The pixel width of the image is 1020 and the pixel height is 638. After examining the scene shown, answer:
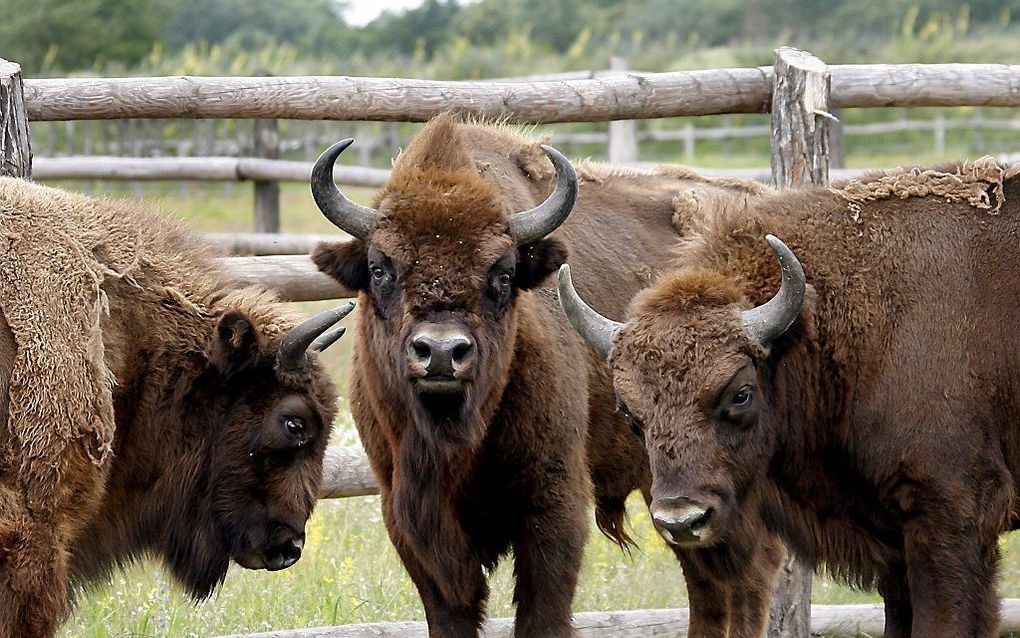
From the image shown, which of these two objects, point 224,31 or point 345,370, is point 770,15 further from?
point 345,370

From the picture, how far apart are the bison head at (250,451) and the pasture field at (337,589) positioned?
418 millimetres

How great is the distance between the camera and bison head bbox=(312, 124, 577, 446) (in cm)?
472

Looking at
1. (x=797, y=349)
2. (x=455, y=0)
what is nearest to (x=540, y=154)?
(x=797, y=349)

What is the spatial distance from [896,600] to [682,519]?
3.85 feet

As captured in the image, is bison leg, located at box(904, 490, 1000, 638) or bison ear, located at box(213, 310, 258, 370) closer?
bison leg, located at box(904, 490, 1000, 638)

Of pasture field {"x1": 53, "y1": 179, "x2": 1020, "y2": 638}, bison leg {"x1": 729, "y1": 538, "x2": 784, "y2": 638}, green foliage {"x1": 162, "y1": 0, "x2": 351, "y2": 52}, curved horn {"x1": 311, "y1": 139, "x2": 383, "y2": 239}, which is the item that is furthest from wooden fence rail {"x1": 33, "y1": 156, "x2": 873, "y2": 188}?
green foliage {"x1": 162, "y1": 0, "x2": 351, "y2": 52}

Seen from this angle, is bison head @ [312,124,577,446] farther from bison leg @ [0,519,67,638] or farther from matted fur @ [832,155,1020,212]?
bison leg @ [0,519,67,638]

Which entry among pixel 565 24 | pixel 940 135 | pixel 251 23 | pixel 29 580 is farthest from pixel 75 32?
pixel 29 580

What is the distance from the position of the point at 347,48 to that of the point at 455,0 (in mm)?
6484

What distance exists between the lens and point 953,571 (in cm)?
450

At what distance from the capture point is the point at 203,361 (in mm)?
4953

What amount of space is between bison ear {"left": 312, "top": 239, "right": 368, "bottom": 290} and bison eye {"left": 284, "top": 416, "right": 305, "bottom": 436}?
0.57 m

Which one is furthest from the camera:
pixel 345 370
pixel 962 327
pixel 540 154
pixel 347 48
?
pixel 347 48

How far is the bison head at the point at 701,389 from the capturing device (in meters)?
4.38
